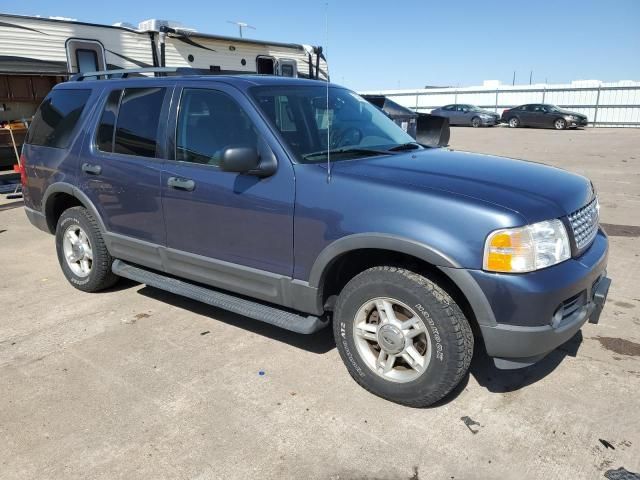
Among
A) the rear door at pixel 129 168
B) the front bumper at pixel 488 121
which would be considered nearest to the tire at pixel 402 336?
the rear door at pixel 129 168

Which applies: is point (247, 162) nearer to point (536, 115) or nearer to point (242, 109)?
point (242, 109)

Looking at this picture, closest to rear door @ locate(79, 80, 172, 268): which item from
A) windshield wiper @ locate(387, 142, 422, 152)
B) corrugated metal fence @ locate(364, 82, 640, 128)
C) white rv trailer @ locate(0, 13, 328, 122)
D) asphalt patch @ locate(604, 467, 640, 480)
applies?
windshield wiper @ locate(387, 142, 422, 152)

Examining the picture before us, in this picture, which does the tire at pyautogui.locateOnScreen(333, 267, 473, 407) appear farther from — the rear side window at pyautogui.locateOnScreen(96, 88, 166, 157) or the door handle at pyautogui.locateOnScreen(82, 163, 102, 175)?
the door handle at pyautogui.locateOnScreen(82, 163, 102, 175)

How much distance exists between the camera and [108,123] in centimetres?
449

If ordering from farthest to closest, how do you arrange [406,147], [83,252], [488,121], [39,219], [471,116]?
[471,116] → [488,121] → [39,219] → [83,252] → [406,147]

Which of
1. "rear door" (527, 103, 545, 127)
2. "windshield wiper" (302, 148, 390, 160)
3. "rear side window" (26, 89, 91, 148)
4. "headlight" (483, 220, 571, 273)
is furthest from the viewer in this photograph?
"rear door" (527, 103, 545, 127)

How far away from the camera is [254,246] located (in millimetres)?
3496

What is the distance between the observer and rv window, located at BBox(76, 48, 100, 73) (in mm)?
10258

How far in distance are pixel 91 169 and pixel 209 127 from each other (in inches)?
52.8

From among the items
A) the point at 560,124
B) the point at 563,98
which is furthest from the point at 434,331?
the point at 563,98

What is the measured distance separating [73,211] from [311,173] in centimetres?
272

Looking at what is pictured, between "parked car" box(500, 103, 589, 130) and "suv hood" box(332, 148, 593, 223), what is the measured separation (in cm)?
2622

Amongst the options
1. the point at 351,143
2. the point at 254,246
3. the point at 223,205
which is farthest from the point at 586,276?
the point at 223,205

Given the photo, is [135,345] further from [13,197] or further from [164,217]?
[13,197]
